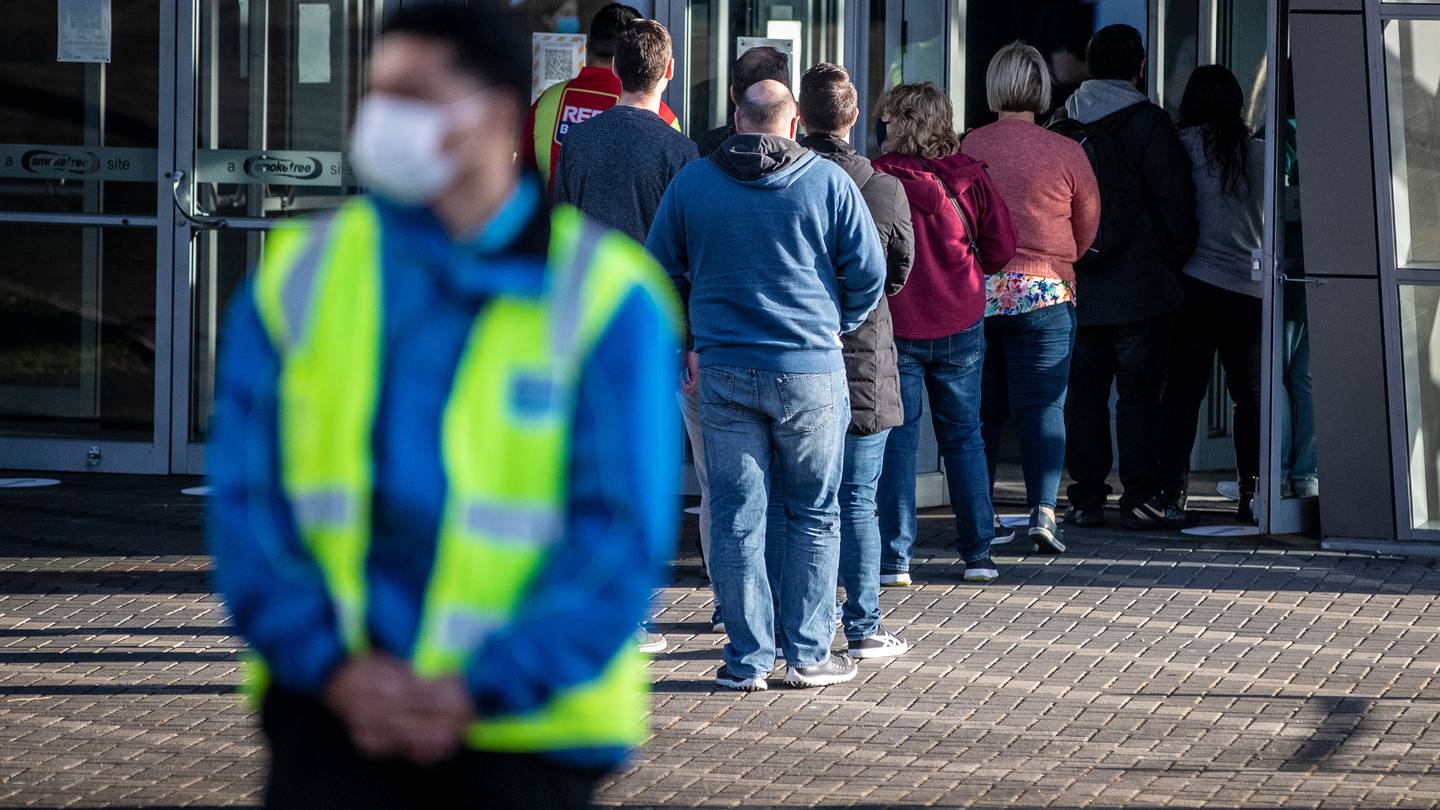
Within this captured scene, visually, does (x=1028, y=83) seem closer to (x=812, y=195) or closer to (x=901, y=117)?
(x=901, y=117)

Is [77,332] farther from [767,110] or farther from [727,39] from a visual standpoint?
[767,110]

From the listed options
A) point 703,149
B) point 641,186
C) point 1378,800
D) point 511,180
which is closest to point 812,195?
point 641,186

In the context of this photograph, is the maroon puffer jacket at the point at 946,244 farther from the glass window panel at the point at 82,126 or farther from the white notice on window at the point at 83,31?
the white notice on window at the point at 83,31

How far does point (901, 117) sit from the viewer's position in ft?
23.5

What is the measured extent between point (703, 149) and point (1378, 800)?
130 inches

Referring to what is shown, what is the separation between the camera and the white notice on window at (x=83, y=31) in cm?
1040

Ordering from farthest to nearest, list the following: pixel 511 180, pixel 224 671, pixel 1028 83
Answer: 1. pixel 1028 83
2. pixel 224 671
3. pixel 511 180

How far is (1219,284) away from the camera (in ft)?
29.7

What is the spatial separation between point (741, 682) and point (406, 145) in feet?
13.1

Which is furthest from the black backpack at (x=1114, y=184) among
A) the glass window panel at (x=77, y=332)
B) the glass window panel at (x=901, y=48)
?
the glass window panel at (x=77, y=332)

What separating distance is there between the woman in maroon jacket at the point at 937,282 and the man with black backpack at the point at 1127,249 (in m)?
1.50

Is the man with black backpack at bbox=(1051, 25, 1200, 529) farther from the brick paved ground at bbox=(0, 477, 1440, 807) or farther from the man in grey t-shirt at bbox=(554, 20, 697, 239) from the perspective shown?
the man in grey t-shirt at bbox=(554, 20, 697, 239)

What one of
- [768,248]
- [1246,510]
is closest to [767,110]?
[768,248]

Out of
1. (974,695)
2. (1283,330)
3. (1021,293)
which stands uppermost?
(1021,293)
